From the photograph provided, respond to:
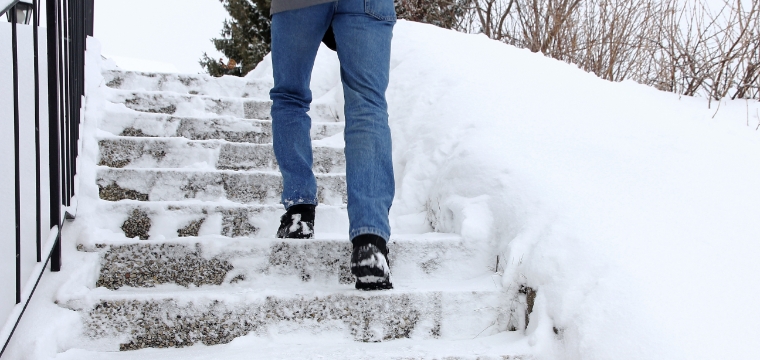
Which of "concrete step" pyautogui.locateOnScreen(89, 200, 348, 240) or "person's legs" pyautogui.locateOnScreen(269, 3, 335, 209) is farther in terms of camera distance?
"concrete step" pyautogui.locateOnScreen(89, 200, 348, 240)

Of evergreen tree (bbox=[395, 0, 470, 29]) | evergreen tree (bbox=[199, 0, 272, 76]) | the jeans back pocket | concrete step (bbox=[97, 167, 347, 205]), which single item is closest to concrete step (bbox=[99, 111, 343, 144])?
concrete step (bbox=[97, 167, 347, 205])

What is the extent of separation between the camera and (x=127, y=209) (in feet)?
6.55

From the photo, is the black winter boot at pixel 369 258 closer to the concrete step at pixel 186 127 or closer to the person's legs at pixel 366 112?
the person's legs at pixel 366 112

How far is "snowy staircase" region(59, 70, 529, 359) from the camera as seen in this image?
5.02 feet

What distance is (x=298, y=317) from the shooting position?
64.1 inches

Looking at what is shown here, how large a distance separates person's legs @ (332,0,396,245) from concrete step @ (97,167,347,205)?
891mm

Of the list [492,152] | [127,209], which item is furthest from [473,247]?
[127,209]

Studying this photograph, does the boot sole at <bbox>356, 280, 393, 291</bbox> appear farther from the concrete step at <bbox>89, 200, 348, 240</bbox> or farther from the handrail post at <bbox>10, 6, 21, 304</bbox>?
the handrail post at <bbox>10, 6, 21, 304</bbox>

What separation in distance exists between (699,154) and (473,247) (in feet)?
3.19

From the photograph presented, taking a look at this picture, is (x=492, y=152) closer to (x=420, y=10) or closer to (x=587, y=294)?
(x=587, y=294)

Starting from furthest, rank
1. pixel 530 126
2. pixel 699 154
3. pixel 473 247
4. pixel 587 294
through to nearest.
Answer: pixel 530 126, pixel 699 154, pixel 473 247, pixel 587 294

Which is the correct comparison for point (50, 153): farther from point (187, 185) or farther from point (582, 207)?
point (582, 207)

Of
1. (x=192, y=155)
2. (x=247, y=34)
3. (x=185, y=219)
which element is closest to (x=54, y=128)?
(x=185, y=219)

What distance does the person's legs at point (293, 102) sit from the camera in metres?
1.68
